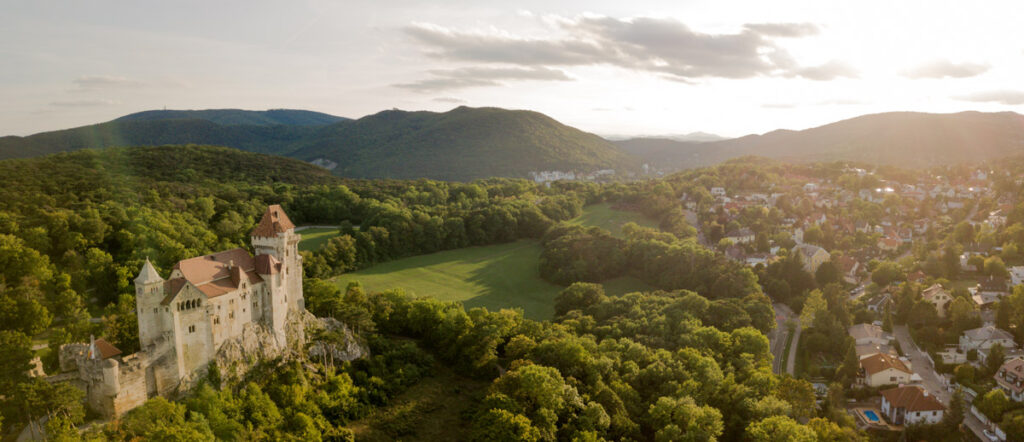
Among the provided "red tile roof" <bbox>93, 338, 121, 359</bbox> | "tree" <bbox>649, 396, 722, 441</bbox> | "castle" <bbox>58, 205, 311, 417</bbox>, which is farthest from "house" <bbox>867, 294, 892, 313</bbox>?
"red tile roof" <bbox>93, 338, 121, 359</bbox>

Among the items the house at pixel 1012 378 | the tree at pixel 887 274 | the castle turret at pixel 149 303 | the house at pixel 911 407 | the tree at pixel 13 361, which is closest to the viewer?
the castle turret at pixel 149 303

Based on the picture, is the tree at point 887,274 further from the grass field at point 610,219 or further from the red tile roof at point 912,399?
the grass field at point 610,219

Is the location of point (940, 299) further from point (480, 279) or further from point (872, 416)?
point (480, 279)

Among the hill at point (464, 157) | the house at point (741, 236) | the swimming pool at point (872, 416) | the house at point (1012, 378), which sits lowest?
the swimming pool at point (872, 416)

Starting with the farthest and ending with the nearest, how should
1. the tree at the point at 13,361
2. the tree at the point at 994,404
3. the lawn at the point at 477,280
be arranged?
1. the lawn at the point at 477,280
2. the tree at the point at 994,404
3. the tree at the point at 13,361

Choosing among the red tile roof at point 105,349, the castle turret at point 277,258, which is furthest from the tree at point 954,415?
the red tile roof at point 105,349

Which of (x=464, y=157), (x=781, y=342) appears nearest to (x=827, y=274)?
(x=781, y=342)
